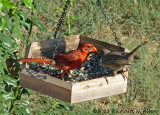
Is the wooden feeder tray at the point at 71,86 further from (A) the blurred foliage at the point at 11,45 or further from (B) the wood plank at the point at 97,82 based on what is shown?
(A) the blurred foliage at the point at 11,45

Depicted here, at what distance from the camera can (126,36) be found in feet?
20.1

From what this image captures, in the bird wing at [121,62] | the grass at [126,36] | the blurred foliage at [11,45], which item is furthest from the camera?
the grass at [126,36]

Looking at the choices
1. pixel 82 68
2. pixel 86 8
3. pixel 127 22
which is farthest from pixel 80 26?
pixel 82 68

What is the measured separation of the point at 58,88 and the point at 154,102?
2379mm

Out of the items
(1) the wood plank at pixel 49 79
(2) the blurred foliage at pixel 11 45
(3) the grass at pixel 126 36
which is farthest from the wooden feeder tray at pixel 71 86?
(3) the grass at pixel 126 36

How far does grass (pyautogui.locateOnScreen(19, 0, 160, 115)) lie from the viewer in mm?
4742

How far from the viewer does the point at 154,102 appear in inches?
181

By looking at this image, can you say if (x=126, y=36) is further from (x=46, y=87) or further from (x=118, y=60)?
(x=46, y=87)

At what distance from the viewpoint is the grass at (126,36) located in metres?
4.74

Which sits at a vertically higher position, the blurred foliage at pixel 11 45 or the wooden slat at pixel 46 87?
the blurred foliage at pixel 11 45

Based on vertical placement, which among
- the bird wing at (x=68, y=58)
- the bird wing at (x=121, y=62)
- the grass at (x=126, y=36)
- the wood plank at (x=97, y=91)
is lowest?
the wood plank at (x=97, y=91)

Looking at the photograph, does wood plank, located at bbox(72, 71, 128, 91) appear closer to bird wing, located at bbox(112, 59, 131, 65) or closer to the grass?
bird wing, located at bbox(112, 59, 131, 65)

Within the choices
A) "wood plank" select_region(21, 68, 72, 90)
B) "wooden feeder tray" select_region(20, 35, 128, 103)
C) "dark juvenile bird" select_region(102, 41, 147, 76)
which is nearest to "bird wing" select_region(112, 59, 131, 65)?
"dark juvenile bird" select_region(102, 41, 147, 76)

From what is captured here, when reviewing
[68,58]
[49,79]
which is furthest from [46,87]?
[68,58]
